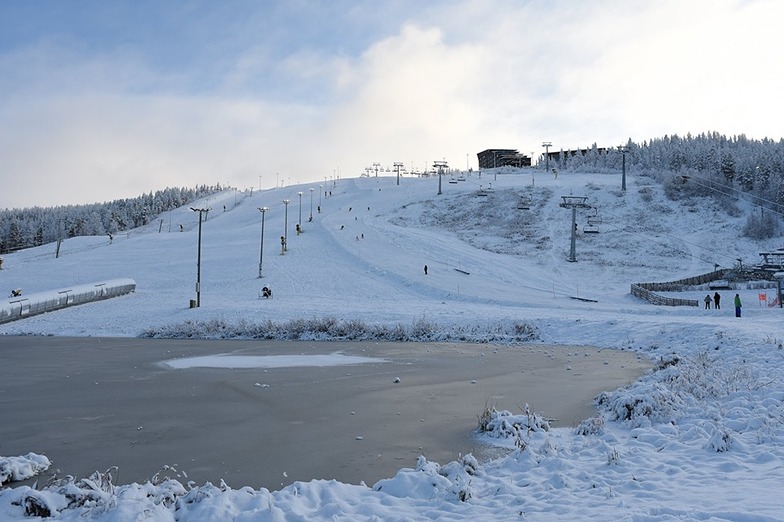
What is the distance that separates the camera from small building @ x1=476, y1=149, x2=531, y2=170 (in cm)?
18712

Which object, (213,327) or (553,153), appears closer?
(213,327)

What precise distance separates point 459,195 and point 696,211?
40.8 metres

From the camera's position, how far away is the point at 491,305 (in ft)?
147

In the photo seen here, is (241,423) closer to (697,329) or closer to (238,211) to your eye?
(697,329)

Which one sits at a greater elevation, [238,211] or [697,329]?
[238,211]

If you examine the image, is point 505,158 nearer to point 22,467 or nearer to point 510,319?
point 510,319

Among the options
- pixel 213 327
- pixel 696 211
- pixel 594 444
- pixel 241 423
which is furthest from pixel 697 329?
pixel 696 211

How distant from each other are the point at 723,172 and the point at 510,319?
9741 cm

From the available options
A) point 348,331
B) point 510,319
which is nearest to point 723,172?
point 510,319

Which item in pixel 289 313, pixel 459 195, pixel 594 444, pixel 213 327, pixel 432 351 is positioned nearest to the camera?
pixel 594 444

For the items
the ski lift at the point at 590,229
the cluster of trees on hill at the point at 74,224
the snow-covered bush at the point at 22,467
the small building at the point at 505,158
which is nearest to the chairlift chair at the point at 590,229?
the ski lift at the point at 590,229

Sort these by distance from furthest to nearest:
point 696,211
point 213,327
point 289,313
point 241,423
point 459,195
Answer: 1. point 459,195
2. point 696,211
3. point 289,313
4. point 213,327
5. point 241,423

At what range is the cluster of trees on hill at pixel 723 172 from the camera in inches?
3529

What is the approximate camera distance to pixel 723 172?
112375 millimetres
